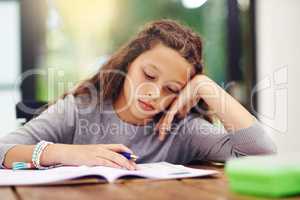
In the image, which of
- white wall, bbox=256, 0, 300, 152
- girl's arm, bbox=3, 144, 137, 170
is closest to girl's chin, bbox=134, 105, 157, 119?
girl's arm, bbox=3, 144, 137, 170

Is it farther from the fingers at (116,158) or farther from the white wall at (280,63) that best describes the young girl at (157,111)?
the white wall at (280,63)

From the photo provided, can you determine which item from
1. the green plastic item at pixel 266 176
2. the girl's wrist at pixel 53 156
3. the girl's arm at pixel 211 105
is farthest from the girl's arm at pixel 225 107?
the green plastic item at pixel 266 176

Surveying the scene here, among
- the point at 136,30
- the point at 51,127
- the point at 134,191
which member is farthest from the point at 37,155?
the point at 136,30

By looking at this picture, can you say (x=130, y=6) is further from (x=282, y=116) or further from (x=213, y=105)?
(x=213, y=105)

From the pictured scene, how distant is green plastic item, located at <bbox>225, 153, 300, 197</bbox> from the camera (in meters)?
0.71

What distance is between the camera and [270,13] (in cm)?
294

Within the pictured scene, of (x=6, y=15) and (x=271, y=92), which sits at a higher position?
(x=6, y=15)

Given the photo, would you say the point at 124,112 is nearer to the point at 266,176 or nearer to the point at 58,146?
the point at 58,146

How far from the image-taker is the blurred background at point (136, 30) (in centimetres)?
261

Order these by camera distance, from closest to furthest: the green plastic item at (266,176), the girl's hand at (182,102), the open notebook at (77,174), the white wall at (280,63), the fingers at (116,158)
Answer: the green plastic item at (266,176), the open notebook at (77,174), the fingers at (116,158), the girl's hand at (182,102), the white wall at (280,63)

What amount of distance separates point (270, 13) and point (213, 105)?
1744 millimetres

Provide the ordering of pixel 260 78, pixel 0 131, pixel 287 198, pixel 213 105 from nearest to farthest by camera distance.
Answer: pixel 287 198 → pixel 213 105 → pixel 0 131 → pixel 260 78

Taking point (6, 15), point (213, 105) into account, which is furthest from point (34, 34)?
point (213, 105)

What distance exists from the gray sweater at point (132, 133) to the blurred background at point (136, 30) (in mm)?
899
